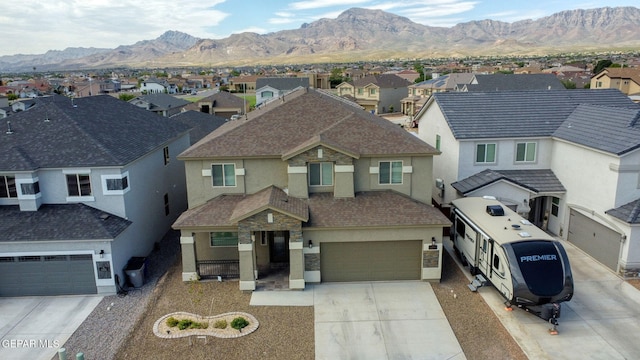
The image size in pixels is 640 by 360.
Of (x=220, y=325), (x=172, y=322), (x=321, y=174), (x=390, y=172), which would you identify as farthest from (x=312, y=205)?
(x=172, y=322)

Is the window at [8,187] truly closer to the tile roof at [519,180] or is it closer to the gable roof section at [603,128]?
the tile roof at [519,180]

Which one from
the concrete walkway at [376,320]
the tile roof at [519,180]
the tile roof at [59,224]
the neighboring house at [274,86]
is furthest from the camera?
the neighboring house at [274,86]

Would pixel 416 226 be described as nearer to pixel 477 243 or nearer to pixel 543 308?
pixel 477 243

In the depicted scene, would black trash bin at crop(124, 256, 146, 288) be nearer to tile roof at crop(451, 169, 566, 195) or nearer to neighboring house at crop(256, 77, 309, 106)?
tile roof at crop(451, 169, 566, 195)

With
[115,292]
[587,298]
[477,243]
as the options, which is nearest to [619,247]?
[587,298]

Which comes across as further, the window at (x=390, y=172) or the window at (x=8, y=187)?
the window at (x=390, y=172)

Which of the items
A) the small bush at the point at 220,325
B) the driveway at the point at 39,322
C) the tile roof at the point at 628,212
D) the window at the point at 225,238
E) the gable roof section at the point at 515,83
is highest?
the gable roof section at the point at 515,83

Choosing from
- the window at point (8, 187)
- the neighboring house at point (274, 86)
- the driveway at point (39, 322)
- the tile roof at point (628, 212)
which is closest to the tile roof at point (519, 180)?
the tile roof at point (628, 212)
